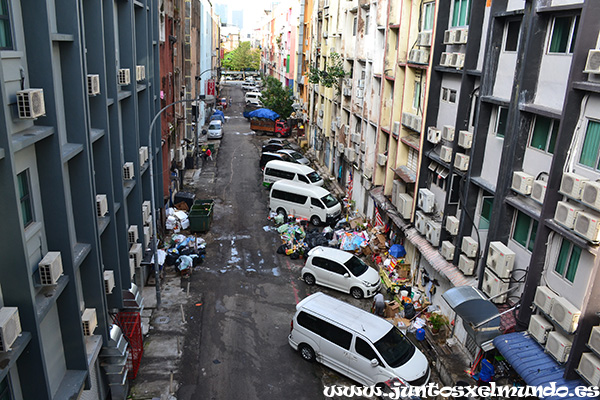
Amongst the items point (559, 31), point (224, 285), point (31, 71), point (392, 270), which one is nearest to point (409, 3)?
point (559, 31)

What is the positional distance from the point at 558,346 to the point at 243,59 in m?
115

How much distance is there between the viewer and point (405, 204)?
728 inches

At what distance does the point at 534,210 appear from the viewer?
11133 mm

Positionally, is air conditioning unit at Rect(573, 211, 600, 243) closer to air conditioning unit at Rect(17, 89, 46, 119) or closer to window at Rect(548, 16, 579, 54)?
window at Rect(548, 16, 579, 54)

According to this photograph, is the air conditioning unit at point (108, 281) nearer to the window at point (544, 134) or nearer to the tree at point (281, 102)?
the window at point (544, 134)

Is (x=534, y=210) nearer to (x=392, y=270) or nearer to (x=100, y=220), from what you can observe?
(x=392, y=270)

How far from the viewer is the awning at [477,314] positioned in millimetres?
11773

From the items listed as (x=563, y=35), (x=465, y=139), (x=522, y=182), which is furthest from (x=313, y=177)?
(x=563, y=35)

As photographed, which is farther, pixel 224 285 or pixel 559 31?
pixel 224 285

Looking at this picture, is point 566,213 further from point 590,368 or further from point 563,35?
point 563,35

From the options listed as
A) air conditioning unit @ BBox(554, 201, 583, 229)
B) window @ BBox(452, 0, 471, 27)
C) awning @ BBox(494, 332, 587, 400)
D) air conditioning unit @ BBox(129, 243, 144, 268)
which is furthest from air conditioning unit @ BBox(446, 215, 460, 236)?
air conditioning unit @ BBox(129, 243, 144, 268)

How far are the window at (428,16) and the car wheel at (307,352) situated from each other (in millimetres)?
12315

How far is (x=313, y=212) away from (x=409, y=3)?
1139 centimetres

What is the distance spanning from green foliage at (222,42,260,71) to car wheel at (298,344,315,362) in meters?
110
